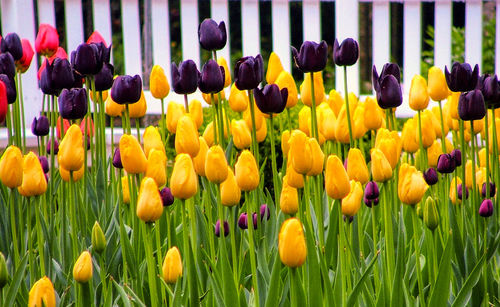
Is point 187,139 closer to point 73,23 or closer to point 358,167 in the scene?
point 358,167

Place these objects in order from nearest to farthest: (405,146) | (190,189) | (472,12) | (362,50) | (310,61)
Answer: (190,189), (310,61), (405,146), (472,12), (362,50)

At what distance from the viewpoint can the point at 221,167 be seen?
1674mm

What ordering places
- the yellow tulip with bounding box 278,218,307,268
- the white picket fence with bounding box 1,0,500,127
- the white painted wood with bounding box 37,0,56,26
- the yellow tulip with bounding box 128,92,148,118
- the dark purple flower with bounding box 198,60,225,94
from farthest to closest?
the white painted wood with bounding box 37,0,56,26 < the white picket fence with bounding box 1,0,500,127 < the yellow tulip with bounding box 128,92,148,118 < the dark purple flower with bounding box 198,60,225,94 < the yellow tulip with bounding box 278,218,307,268

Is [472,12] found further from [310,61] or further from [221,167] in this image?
[221,167]

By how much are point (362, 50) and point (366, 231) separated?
9.45 meters

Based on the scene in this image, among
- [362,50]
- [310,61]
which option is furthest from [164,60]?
[362,50]

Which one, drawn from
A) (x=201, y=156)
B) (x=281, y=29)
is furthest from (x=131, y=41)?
(x=201, y=156)

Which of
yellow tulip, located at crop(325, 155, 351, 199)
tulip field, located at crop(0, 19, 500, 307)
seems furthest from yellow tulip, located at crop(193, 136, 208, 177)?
yellow tulip, located at crop(325, 155, 351, 199)

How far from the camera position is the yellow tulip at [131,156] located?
1.78 metres

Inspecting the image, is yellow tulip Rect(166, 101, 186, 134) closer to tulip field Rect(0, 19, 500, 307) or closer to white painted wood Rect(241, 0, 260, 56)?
tulip field Rect(0, 19, 500, 307)

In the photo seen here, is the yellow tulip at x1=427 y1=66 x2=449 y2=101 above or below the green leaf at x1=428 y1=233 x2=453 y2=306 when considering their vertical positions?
above

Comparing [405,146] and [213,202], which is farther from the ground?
[405,146]

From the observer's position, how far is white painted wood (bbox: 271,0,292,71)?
6.11 m

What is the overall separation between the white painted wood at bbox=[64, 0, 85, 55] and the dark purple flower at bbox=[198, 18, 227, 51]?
13.4 ft
